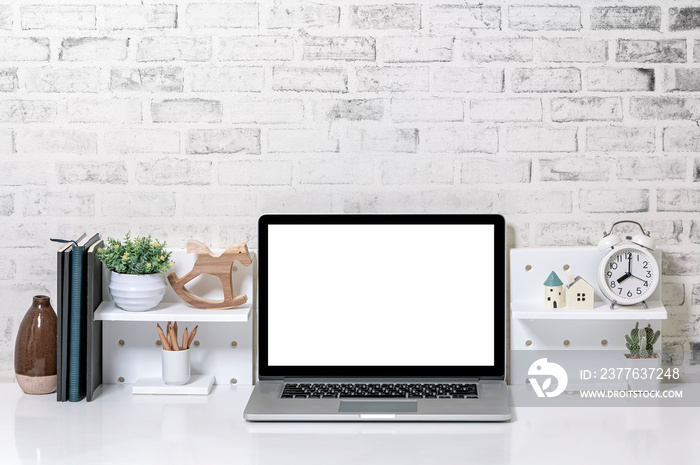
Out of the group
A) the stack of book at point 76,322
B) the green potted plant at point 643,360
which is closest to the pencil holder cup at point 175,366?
the stack of book at point 76,322

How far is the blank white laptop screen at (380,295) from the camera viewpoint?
1588mm

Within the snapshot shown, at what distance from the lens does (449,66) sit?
1.62 m

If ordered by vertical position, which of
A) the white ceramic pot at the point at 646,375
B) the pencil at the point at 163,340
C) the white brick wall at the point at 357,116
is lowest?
the white ceramic pot at the point at 646,375

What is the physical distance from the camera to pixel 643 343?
1.59m

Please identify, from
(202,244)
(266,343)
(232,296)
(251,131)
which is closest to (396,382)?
(266,343)

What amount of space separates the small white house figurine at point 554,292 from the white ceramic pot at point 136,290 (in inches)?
32.0

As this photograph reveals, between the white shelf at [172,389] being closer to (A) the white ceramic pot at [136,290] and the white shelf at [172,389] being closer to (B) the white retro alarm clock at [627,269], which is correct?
(A) the white ceramic pot at [136,290]

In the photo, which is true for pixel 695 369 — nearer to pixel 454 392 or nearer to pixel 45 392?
pixel 454 392

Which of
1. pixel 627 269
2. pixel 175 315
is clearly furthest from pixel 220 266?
pixel 627 269

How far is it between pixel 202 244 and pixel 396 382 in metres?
0.51

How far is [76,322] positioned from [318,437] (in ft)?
1.84

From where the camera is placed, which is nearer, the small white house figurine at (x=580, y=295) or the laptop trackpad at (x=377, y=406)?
the laptop trackpad at (x=377, y=406)

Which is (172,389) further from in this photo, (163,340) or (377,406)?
(377,406)

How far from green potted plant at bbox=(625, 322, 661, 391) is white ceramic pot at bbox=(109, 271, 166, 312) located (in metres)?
1.00
